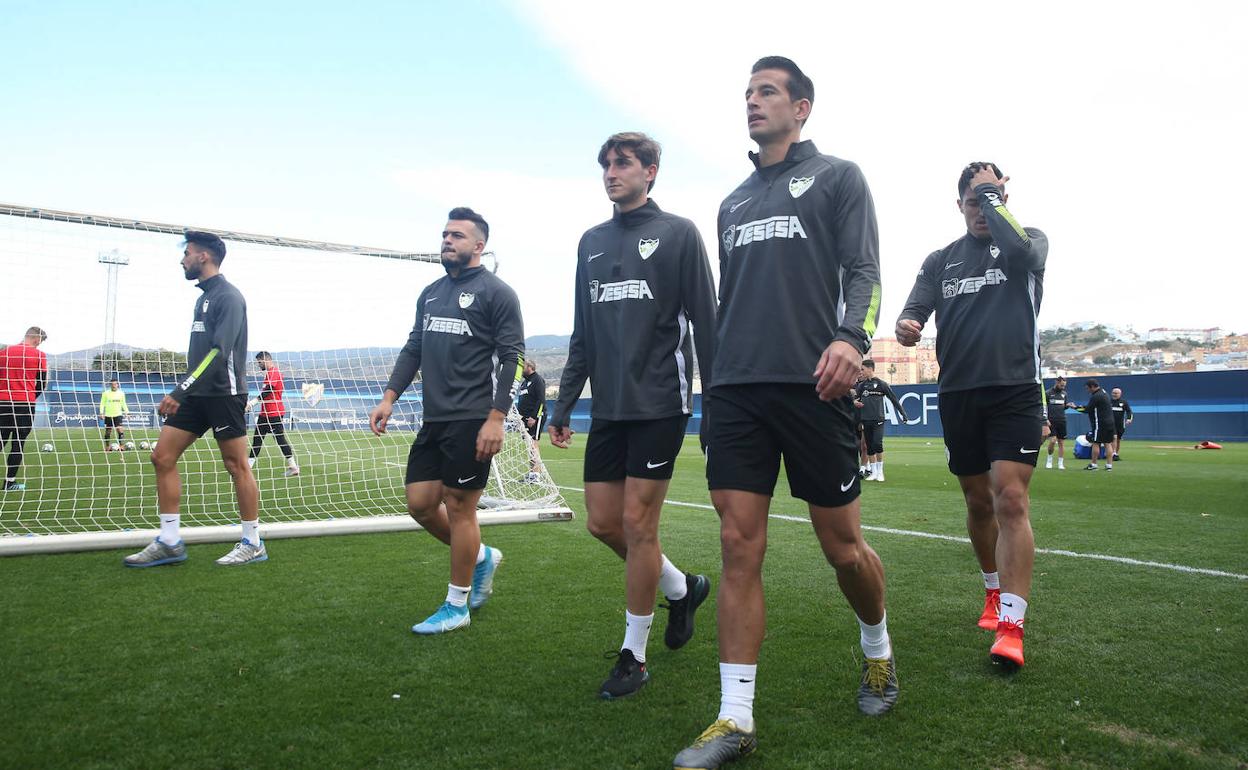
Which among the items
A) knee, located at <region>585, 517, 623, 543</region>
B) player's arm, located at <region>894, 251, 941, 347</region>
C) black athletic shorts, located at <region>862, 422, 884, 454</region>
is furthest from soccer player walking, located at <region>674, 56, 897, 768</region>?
black athletic shorts, located at <region>862, 422, 884, 454</region>

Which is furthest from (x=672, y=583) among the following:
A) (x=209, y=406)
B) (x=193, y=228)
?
(x=193, y=228)

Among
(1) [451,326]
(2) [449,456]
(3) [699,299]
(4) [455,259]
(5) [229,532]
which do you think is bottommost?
(5) [229,532]

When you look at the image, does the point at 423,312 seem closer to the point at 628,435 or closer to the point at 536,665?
the point at 628,435

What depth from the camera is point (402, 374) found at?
4863 millimetres

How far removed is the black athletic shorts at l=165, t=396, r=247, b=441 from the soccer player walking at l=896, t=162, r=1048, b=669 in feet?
14.8

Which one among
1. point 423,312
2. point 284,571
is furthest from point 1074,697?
point 284,571

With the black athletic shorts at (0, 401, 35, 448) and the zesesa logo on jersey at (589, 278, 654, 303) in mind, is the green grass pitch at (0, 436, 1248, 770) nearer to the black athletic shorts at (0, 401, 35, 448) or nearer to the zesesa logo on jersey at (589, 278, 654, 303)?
the zesesa logo on jersey at (589, 278, 654, 303)

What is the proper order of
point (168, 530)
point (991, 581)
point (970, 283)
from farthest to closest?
point (168, 530)
point (991, 581)
point (970, 283)

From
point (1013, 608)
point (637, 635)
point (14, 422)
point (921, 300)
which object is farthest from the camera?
point (14, 422)

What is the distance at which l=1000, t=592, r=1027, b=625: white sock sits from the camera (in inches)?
135

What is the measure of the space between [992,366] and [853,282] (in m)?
1.42

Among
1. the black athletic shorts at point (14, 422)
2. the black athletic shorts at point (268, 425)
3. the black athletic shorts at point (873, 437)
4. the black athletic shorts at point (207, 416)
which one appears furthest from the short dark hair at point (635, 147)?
the black athletic shorts at point (268, 425)

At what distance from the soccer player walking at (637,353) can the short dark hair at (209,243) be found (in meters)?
3.59

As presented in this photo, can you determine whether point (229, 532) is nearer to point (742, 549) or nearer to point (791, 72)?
point (742, 549)
